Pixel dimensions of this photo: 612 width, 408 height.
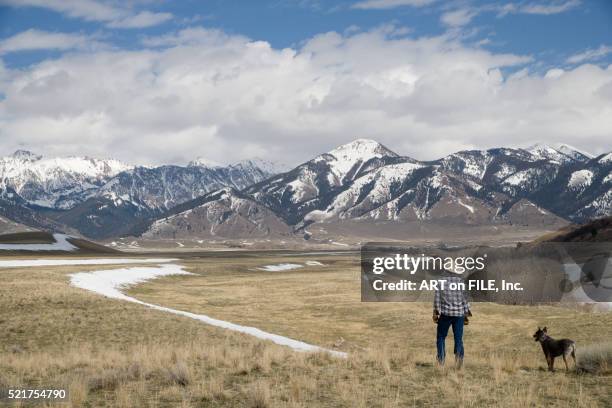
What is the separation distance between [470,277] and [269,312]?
59.2 ft

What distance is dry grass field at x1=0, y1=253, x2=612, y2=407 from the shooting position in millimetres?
13383

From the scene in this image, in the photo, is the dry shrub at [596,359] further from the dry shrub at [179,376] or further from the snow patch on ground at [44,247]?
the snow patch on ground at [44,247]

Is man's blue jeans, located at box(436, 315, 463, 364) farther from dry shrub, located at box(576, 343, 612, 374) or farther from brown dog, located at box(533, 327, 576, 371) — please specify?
dry shrub, located at box(576, 343, 612, 374)

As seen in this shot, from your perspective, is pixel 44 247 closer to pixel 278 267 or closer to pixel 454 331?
pixel 278 267

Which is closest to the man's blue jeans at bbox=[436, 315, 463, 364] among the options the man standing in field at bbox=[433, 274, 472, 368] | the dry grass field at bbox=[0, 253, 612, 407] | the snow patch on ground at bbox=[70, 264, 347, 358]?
the man standing in field at bbox=[433, 274, 472, 368]

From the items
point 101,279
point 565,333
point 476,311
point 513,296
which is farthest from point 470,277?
point 101,279

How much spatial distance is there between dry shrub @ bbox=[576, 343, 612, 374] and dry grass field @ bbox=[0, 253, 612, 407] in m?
0.46

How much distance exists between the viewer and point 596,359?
16547 millimetres

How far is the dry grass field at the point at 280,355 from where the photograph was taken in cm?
1338

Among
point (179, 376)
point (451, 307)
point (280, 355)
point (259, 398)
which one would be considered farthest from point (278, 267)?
point (259, 398)

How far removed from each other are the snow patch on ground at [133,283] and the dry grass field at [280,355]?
1.77m

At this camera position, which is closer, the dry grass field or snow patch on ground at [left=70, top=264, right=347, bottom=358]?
the dry grass field

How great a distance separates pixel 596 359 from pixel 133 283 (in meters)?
63.9

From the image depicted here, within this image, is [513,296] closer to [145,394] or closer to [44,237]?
[145,394]
